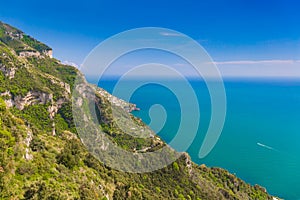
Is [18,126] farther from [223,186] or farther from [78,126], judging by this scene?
[223,186]

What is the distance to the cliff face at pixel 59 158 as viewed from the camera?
25.0 ft

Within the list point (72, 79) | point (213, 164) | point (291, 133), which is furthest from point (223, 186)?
point (291, 133)

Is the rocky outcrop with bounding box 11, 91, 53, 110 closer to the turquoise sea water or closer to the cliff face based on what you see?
the cliff face

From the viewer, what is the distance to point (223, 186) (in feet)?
97.3

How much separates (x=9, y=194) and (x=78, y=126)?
25.5 m

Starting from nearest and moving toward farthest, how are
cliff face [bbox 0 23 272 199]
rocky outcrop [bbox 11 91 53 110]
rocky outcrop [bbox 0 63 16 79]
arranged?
cliff face [bbox 0 23 272 199] → rocky outcrop [bbox 11 91 53 110] → rocky outcrop [bbox 0 63 16 79]

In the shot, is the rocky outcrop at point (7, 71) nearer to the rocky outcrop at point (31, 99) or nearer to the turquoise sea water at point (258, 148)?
the rocky outcrop at point (31, 99)

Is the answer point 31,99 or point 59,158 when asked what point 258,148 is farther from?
point 59,158

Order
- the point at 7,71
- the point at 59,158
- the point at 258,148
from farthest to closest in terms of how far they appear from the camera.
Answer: the point at 258,148 → the point at 7,71 → the point at 59,158

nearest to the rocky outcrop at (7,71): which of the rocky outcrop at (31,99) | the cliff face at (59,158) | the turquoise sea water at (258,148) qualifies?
the cliff face at (59,158)

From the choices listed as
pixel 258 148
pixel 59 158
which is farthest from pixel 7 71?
pixel 258 148

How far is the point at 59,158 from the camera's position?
10023 millimetres

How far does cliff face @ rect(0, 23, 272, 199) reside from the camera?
762 centimetres

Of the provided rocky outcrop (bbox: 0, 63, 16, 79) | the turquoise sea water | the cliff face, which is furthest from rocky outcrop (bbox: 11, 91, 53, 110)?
the turquoise sea water
